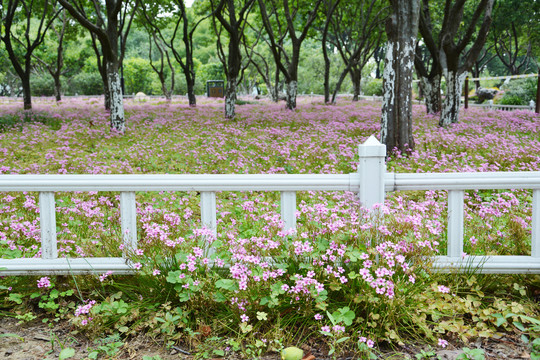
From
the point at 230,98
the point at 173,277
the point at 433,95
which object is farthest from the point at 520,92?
the point at 173,277

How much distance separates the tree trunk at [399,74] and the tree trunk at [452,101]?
5.50 m

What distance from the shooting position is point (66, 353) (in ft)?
9.70

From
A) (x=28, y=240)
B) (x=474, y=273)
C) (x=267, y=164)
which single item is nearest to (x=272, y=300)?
(x=474, y=273)

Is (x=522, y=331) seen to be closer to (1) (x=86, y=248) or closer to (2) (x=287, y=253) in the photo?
(2) (x=287, y=253)

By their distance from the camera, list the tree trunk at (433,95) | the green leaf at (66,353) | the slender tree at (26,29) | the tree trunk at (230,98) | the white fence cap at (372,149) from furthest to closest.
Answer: the tree trunk at (433,95) < the slender tree at (26,29) < the tree trunk at (230,98) < the white fence cap at (372,149) < the green leaf at (66,353)

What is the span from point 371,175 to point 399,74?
6830mm

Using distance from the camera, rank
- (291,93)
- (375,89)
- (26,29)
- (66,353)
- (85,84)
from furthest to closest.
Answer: (85,84), (375,89), (26,29), (291,93), (66,353)

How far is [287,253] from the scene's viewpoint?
347 cm

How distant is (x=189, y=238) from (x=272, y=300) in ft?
3.23

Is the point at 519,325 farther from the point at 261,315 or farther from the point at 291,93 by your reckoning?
the point at 291,93

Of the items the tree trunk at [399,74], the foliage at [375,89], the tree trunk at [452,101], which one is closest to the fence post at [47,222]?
the tree trunk at [399,74]

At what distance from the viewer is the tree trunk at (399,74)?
9.68 m

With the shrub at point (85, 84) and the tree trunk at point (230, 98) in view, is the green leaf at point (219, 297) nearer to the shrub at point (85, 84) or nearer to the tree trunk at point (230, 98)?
the tree trunk at point (230, 98)

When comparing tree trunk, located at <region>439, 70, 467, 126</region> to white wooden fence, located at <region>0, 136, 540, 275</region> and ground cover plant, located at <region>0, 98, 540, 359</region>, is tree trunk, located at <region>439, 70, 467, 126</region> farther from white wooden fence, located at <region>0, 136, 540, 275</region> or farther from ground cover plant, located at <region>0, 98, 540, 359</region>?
white wooden fence, located at <region>0, 136, 540, 275</region>
